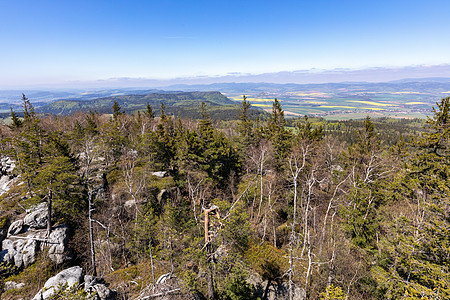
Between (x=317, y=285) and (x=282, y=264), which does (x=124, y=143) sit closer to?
(x=282, y=264)

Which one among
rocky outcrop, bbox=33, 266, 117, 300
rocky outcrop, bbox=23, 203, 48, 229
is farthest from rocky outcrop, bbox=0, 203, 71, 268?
rocky outcrop, bbox=33, 266, 117, 300

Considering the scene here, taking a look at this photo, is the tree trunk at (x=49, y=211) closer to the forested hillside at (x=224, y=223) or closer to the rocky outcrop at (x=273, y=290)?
the forested hillside at (x=224, y=223)

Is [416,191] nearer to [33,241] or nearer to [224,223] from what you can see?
[224,223]

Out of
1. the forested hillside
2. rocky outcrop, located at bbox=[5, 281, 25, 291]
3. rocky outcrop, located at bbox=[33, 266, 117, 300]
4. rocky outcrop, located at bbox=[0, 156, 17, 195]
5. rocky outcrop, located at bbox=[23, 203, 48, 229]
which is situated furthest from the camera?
rocky outcrop, located at bbox=[0, 156, 17, 195]

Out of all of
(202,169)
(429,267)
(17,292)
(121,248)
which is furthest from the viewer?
(202,169)

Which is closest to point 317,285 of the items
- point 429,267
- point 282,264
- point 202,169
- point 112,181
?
point 282,264

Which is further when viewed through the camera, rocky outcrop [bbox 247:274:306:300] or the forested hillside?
rocky outcrop [bbox 247:274:306:300]

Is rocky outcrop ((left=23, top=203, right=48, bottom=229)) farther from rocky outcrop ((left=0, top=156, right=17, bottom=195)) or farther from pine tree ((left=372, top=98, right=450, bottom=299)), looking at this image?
pine tree ((left=372, top=98, right=450, bottom=299))
